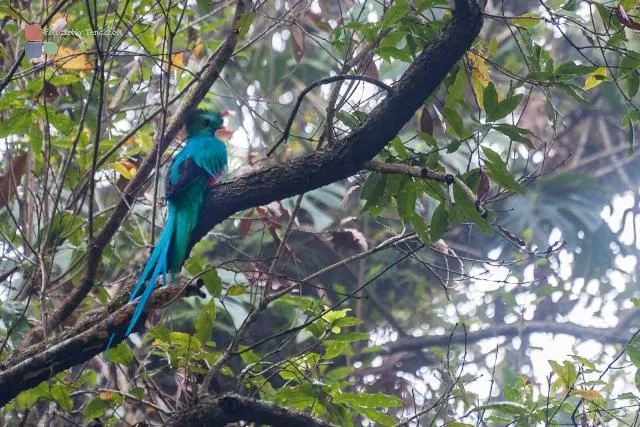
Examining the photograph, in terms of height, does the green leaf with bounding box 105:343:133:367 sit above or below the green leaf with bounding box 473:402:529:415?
below

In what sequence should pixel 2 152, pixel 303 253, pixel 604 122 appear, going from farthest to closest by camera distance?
pixel 604 122
pixel 303 253
pixel 2 152

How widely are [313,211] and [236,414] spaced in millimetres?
2280

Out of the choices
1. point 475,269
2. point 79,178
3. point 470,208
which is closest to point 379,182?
point 470,208

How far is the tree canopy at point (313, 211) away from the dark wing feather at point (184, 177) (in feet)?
0.31

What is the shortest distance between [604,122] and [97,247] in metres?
4.63

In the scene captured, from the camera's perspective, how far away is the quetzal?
8.89ft

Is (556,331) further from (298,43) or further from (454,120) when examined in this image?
(454,120)

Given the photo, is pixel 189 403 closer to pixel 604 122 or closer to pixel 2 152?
pixel 2 152

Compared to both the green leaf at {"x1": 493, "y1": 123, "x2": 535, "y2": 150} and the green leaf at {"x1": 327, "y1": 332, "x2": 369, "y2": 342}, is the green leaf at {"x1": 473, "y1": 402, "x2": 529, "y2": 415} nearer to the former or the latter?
the green leaf at {"x1": 327, "y1": 332, "x2": 369, "y2": 342}

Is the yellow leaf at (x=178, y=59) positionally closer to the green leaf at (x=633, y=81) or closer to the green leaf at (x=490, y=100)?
the green leaf at (x=490, y=100)

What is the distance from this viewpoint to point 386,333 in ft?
18.8

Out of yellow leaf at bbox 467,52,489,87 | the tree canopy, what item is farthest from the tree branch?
yellow leaf at bbox 467,52,489,87

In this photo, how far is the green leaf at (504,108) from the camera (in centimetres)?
229

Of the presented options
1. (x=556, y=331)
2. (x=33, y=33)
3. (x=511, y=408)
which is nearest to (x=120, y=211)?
(x=33, y=33)
